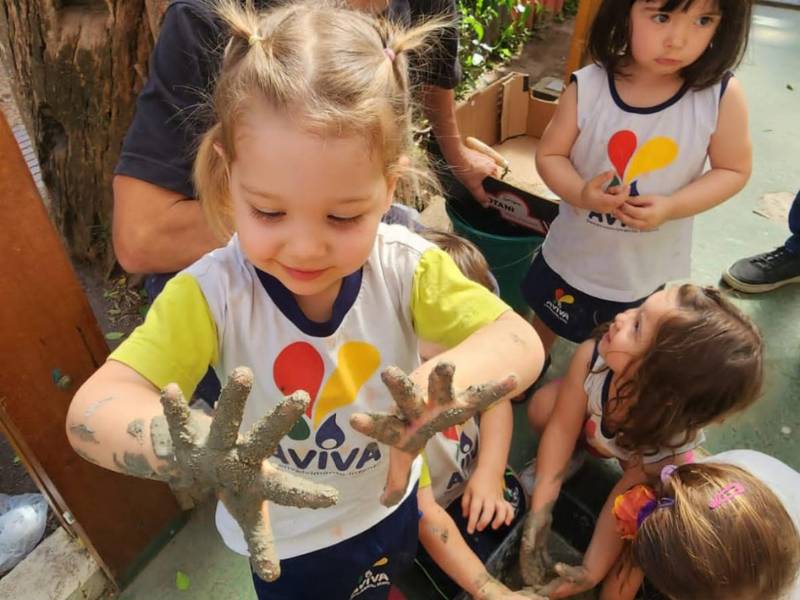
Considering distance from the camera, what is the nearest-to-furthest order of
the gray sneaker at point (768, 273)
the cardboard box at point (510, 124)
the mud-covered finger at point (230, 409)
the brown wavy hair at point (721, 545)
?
the mud-covered finger at point (230, 409)
the brown wavy hair at point (721, 545)
the cardboard box at point (510, 124)
the gray sneaker at point (768, 273)

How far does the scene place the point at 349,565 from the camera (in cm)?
119

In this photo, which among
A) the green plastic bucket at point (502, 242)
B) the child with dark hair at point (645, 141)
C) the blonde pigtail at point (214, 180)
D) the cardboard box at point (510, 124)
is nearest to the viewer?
the blonde pigtail at point (214, 180)

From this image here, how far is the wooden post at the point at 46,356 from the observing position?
3.60 ft

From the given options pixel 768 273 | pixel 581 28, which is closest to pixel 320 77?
pixel 581 28

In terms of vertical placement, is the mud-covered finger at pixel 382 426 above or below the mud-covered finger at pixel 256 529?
above

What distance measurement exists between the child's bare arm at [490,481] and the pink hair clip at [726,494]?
1.58 feet

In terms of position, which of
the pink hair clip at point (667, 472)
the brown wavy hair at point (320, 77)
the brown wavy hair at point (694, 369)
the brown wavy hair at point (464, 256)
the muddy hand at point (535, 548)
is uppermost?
the brown wavy hair at point (320, 77)

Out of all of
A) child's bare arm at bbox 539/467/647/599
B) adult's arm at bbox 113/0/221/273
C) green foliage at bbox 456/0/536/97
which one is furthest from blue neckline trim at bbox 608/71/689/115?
green foliage at bbox 456/0/536/97

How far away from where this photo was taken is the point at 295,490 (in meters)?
0.67

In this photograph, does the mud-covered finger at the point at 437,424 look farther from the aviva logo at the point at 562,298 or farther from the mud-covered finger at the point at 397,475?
the aviva logo at the point at 562,298

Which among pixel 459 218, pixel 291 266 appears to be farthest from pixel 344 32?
pixel 459 218

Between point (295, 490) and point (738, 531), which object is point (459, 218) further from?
point (295, 490)

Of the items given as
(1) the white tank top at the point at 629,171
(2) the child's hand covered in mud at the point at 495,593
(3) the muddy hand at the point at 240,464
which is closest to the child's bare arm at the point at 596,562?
(2) the child's hand covered in mud at the point at 495,593

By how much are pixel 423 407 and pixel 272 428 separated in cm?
18
